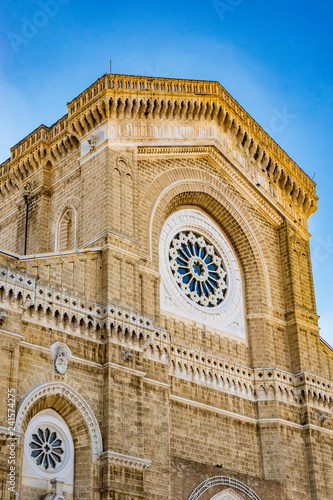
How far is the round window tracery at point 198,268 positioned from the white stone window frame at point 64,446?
7.33 m

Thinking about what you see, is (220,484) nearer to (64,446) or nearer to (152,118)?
(64,446)

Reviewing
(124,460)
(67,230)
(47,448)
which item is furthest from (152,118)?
(47,448)

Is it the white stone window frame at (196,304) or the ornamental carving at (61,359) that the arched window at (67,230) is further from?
the ornamental carving at (61,359)

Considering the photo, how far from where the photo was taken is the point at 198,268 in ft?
89.2

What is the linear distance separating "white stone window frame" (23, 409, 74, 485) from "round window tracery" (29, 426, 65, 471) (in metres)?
0.08

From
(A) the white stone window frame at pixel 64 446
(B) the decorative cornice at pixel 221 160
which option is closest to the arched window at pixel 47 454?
(A) the white stone window frame at pixel 64 446

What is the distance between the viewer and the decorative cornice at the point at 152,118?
85.9 feet

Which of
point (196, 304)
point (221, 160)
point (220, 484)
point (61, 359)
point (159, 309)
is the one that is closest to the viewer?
point (61, 359)

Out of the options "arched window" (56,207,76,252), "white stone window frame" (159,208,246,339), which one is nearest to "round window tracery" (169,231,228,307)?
"white stone window frame" (159,208,246,339)

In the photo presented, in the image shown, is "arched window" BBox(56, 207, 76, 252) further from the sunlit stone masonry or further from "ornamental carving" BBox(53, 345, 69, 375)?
"ornamental carving" BBox(53, 345, 69, 375)

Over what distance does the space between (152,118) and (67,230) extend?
15.5 feet

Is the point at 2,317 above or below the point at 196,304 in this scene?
below

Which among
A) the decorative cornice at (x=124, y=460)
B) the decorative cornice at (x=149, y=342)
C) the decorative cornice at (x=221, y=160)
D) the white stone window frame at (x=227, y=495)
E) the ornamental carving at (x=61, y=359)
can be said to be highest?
the decorative cornice at (x=221, y=160)

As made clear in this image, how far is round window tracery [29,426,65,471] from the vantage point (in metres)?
19.5
